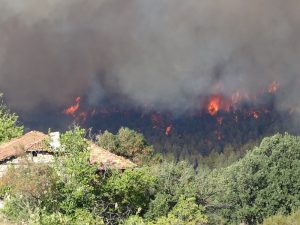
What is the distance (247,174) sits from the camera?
9644 cm

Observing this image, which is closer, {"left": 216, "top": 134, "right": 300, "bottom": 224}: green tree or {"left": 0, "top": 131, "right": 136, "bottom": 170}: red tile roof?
{"left": 0, "top": 131, "right": 136, "bottom": 170}: red tile roof

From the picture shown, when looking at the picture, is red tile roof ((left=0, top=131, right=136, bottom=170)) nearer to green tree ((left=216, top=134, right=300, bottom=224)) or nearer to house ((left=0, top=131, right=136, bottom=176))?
house ((left=0, top=131, right=136, bottom=176))

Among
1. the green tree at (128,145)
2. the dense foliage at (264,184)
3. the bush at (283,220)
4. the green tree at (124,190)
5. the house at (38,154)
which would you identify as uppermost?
the green tree at (128,145)

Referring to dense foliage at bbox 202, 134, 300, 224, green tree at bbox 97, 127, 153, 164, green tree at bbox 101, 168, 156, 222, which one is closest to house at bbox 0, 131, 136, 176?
green tree at bbox 101, 168, 156, 222

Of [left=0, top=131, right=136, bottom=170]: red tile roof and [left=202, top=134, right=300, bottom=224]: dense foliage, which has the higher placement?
[left=202, top=134, right=300, bottom=224]: dense foliage

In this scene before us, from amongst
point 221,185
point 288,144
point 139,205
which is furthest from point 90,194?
point 288,144

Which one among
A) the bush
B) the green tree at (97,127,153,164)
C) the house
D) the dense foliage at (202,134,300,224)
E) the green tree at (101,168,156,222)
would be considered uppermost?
the green tree at (97,127,153,164)

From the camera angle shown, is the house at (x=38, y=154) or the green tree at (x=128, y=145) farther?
the green tree at (x=128, y=145)

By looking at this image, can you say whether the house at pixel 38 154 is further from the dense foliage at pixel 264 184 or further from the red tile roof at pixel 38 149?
the dense foliage at pixel 264 184

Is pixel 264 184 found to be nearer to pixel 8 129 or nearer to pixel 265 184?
pixel 265 184

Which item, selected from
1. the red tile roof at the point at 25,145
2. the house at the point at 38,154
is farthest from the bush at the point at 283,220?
the red tile roof at the point at 25,145

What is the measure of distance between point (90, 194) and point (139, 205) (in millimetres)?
11416

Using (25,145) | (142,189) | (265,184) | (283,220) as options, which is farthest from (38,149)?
(265,184)

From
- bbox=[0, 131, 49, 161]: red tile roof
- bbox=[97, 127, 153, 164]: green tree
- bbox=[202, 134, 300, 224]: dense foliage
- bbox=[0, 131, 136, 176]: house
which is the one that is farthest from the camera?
bbox=[97, 127, 153, 164]: green tree
